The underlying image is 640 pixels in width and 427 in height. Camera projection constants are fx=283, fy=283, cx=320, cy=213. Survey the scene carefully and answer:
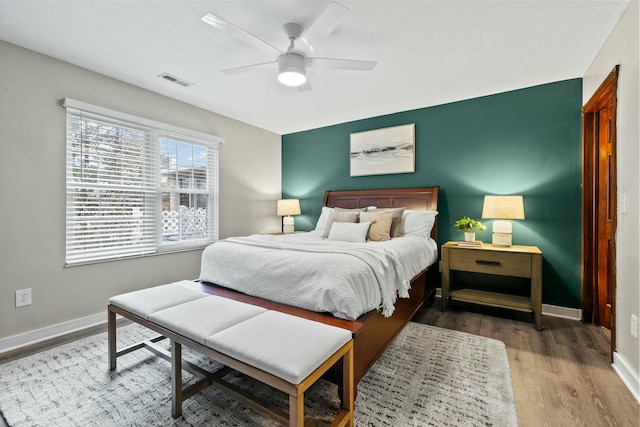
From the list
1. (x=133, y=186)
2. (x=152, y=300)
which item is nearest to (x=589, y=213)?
(x=152, y=300)

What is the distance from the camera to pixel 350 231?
305 centimetres

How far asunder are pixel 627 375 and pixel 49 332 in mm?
4342

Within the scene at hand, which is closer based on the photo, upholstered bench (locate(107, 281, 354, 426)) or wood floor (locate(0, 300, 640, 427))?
upholstered bench (locate(107, 281, 354, 426))

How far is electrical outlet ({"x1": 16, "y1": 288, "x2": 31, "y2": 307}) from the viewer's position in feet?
7.62

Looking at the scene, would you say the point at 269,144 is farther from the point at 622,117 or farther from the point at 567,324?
the point at 567,324

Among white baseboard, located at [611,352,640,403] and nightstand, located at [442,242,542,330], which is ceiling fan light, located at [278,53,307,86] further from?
white baseboard, located at [611,352,640,403]

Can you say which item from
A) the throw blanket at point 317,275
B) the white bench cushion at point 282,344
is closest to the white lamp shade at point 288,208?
the throw blanket at point 317,275

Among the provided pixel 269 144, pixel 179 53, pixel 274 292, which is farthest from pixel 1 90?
pixel 269 144

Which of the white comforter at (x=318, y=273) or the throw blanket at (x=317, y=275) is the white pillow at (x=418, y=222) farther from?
the throw blanket at (x=317, y=275)

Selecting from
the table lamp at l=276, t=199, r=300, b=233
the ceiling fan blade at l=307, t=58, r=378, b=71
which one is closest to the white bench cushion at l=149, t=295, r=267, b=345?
the ceiling fan blade at l=307, t=58, r=378, b=71

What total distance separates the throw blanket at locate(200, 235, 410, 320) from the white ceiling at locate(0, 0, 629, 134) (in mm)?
1665

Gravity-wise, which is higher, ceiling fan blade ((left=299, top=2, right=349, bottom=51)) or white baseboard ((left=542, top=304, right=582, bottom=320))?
ceiling fan blade ((left=299, top=2, right=349, bottom=51))

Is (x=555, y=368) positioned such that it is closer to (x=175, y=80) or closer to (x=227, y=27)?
(x=227, y=27)

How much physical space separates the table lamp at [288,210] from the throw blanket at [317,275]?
2.06 m
